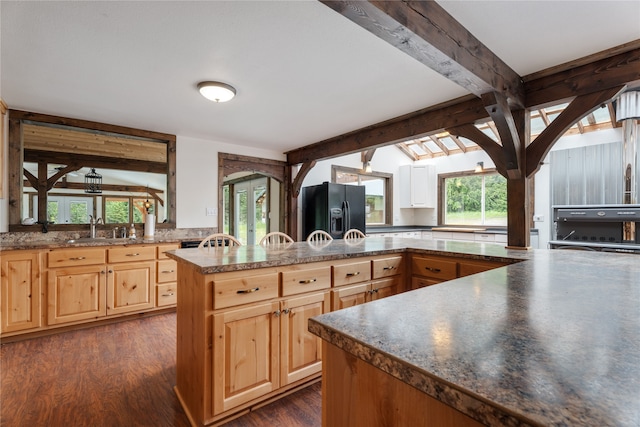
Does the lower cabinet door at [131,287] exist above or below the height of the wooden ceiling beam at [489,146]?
below

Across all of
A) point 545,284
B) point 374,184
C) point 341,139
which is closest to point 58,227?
point 341,139

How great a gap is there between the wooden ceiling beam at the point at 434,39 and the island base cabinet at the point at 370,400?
130 centimetres

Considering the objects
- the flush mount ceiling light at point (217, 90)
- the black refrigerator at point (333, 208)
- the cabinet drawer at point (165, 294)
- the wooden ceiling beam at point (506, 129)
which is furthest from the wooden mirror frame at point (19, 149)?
the wooden ceiling beam at point (506, 129)

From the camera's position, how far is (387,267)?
2.41m

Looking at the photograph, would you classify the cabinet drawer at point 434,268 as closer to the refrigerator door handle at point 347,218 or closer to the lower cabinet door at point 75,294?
the refrigerator door handle at point 347,218

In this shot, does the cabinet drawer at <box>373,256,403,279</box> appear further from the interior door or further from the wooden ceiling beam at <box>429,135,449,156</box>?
the wooden ceiling beam at <box>429,135,449,156</box>

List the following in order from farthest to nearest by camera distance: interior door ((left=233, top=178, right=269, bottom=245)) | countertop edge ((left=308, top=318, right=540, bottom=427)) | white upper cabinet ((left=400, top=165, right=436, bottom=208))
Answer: white upper cabinet ((left=400, top=165, right=436, bottom=208))
interior door ((left=233, top=178, right=269, bottom=245))
countertop edge ((left=308, top=318, right=540, bottom=427))

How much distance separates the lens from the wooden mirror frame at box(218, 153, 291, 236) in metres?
4.45

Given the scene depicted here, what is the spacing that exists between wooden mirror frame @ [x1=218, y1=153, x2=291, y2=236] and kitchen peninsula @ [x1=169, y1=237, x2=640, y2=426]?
2.79 m

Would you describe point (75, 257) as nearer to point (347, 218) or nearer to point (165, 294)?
point (165, 294)

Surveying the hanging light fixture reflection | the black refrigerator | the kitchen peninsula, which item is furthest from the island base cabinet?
the hanging light fixture reflection

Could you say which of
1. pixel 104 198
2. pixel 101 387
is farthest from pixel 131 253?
pixel 101 387

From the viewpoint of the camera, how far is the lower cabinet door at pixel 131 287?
3.10 m

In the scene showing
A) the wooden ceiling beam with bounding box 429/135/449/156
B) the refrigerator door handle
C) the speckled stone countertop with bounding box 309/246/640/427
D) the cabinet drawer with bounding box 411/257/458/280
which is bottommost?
the cabinet drawer with bounding box 411/257/458/280
